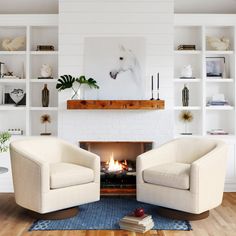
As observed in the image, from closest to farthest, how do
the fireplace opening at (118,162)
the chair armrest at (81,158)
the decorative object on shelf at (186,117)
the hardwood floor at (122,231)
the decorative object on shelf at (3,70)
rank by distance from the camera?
the hardwood floor at (122,231) < the chair armrest at (81,158) < the fireplace opening at (118,162) < the decorative object on shelf at (3,70) < the decorative object on shelf at (186,117)

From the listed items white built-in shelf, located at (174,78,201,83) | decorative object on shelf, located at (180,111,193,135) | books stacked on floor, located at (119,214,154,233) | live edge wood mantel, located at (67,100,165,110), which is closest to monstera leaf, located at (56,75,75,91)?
live edge wood mantel, located at (67,100,165,110)

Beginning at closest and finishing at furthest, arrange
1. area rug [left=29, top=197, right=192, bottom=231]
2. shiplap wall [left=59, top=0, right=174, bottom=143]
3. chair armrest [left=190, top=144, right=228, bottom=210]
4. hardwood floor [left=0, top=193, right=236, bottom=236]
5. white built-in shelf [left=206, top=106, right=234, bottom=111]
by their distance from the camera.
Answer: hardwood floor [left=0, top=193, right=236, bottom=236] → area rug [left=29, top=197, right=192, bottom=231] → chair armrest [left=190, top=144, right=228, bottom=210] → shiplap wall [left=59, top=0, right=174, bottom=143] → white built-in shelf [left=206, top=106, right=234, bottom=111]

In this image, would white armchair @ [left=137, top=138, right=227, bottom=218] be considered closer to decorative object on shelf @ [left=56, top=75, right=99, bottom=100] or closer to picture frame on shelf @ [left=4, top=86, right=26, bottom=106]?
decorative object on shelf @ [left=56, top=75, right=99, bottom=100]

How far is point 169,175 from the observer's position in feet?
12.6

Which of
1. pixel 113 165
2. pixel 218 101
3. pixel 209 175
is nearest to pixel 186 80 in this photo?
pixel 218 101

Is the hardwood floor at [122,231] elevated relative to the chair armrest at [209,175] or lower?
lower

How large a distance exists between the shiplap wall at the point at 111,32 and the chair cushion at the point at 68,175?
1.07 m

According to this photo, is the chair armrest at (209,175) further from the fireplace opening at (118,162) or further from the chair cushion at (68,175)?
the fireplace opening at (118,162)

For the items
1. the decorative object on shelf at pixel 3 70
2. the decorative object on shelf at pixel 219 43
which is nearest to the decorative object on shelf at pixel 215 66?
the decorative object on shelf at pixel 219 43

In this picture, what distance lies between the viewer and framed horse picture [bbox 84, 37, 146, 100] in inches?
200

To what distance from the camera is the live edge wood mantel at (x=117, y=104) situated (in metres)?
4.89

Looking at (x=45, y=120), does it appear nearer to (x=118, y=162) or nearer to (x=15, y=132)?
(x=15, y=132)

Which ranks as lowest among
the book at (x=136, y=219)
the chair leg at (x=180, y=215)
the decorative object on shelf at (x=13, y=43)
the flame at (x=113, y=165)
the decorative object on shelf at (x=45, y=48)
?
the chair leg at (x=180, y=215)

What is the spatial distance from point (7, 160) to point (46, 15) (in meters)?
2.02
